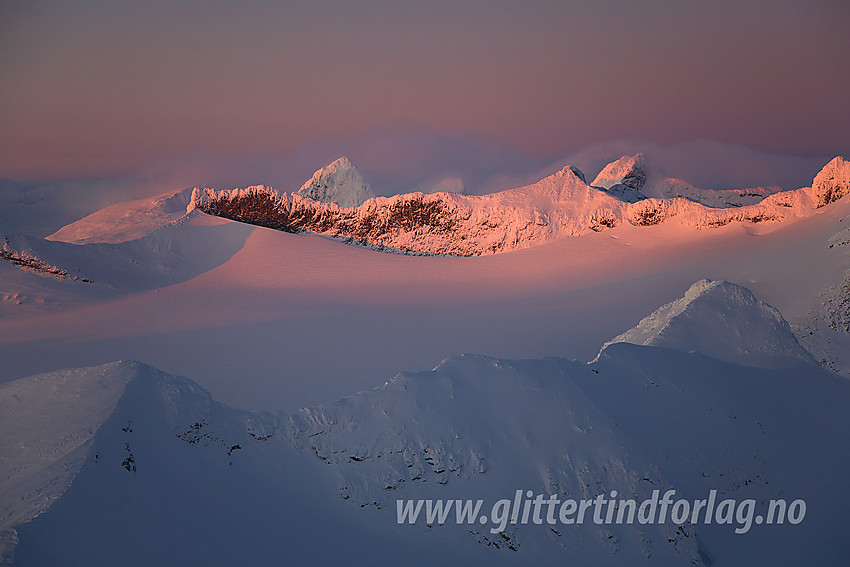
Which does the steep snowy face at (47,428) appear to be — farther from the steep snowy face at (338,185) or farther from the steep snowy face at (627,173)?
the steep snowy face at (627,173)

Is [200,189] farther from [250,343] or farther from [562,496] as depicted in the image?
[562,496]

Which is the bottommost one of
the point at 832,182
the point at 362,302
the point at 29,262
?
the point at 362,302

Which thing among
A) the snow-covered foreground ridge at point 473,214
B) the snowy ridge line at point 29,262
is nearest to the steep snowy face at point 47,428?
the snowy ridge line at point 29,262

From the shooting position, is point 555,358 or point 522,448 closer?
point 522,448

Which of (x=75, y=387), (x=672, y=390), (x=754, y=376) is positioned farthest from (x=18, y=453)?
(x=754, y=376)

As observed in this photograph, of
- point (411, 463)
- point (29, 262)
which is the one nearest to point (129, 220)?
point (29, 262)

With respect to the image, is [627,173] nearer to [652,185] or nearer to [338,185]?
[652,185]

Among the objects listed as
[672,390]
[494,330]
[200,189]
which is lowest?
[494,330]
